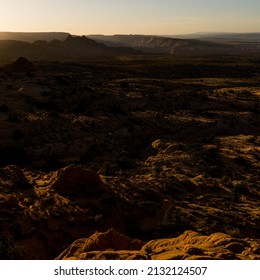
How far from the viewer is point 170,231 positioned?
50.2 feet

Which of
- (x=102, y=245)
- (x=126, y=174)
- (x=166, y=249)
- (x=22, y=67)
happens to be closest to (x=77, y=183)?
(x=126, y=174)

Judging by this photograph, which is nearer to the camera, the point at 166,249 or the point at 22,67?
the point at 166,249

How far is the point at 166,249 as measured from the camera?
38.1ft

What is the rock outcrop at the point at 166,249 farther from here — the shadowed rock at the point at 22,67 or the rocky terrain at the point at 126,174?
the shadowed rock at the point at 22,67

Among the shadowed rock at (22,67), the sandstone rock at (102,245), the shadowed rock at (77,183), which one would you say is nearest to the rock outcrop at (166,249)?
the sandstone rock at (102,245)

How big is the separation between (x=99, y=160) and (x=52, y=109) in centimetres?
1346

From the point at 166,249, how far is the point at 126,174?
9.93 metres

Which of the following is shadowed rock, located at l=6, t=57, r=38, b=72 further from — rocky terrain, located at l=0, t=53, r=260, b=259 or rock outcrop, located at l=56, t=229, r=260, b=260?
rock outcrop, located at l=56, t=229, r=260, b=260

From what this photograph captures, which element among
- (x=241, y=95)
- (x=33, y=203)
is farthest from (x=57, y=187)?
(x=241, y=95)

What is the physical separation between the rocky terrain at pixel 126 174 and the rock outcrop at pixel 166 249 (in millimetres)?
42

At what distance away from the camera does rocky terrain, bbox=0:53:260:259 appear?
13492 mm

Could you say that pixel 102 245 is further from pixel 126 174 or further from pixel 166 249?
pixel 126 174

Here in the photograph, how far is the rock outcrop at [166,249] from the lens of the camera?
1041 centimetres

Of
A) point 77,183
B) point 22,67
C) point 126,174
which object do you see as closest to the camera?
point 77,183
